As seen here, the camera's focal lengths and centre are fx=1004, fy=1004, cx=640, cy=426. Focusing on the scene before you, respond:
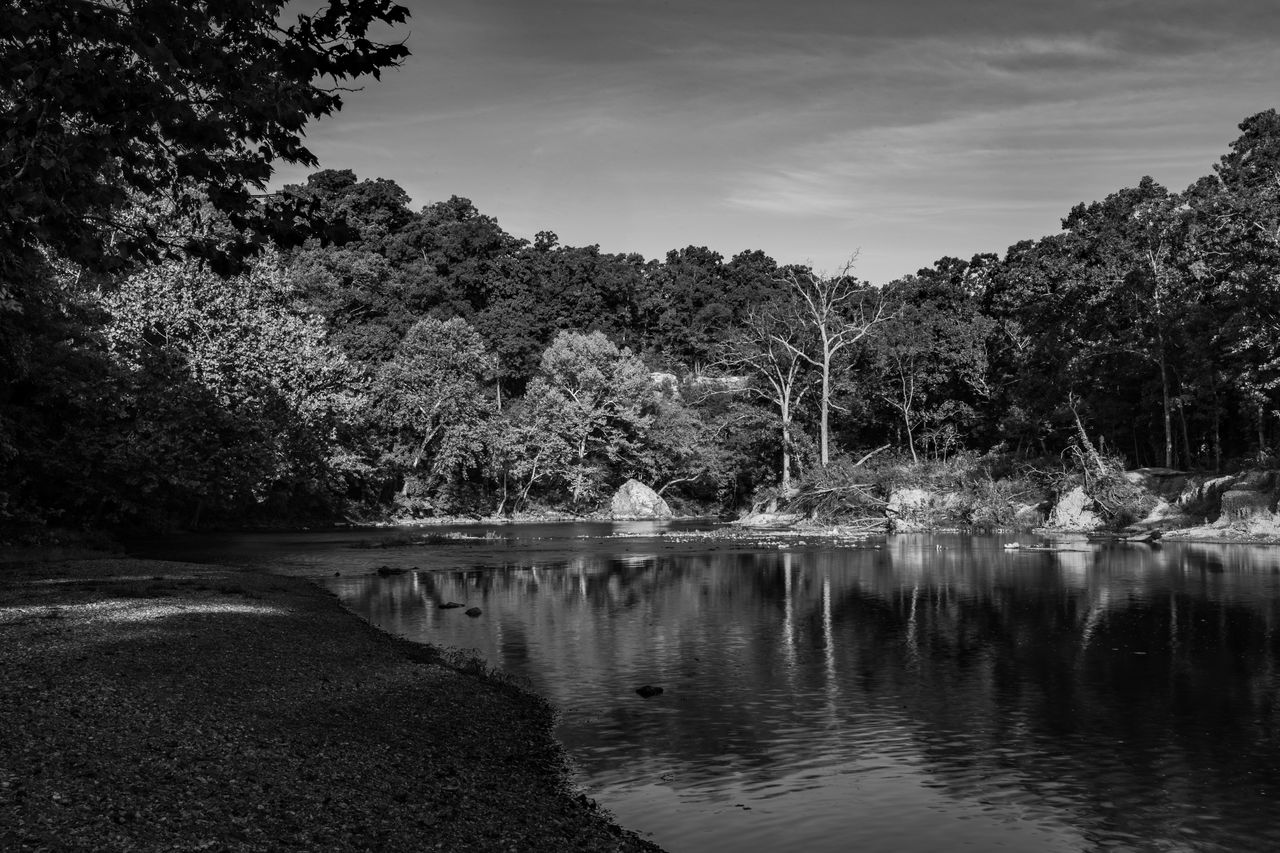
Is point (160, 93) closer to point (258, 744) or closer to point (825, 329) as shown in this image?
point (258, 744)

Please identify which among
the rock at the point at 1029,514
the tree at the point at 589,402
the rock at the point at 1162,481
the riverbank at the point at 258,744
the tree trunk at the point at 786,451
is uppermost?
the tree at the point at 589,402

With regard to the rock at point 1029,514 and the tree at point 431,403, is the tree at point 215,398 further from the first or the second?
the rock at point 1029,514

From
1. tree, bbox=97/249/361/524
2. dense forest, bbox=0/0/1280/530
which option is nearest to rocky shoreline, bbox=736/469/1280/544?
dense forest, bbox=0/0/1280/530

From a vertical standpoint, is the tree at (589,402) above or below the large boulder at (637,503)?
above

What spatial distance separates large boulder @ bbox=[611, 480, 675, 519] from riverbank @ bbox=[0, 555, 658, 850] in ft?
232

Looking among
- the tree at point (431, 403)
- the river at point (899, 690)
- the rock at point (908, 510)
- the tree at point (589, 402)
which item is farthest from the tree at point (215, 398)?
the rock at point (908, 510)

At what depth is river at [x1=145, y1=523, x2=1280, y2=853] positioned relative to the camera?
12.5m

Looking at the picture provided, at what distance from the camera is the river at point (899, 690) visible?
12.5 metres

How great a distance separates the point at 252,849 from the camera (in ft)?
27.8

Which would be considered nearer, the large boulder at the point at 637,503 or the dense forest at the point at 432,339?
the dense forest at the point at 432,339

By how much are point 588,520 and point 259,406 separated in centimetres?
3699

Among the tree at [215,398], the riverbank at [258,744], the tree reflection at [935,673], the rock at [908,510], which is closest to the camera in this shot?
the riverbank at [258,744]

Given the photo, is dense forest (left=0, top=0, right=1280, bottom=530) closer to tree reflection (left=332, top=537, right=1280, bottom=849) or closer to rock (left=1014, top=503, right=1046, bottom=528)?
rock (left=1014, top=503, right=1046, bottom=528)

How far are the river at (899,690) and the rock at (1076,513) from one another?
18.2 meters
